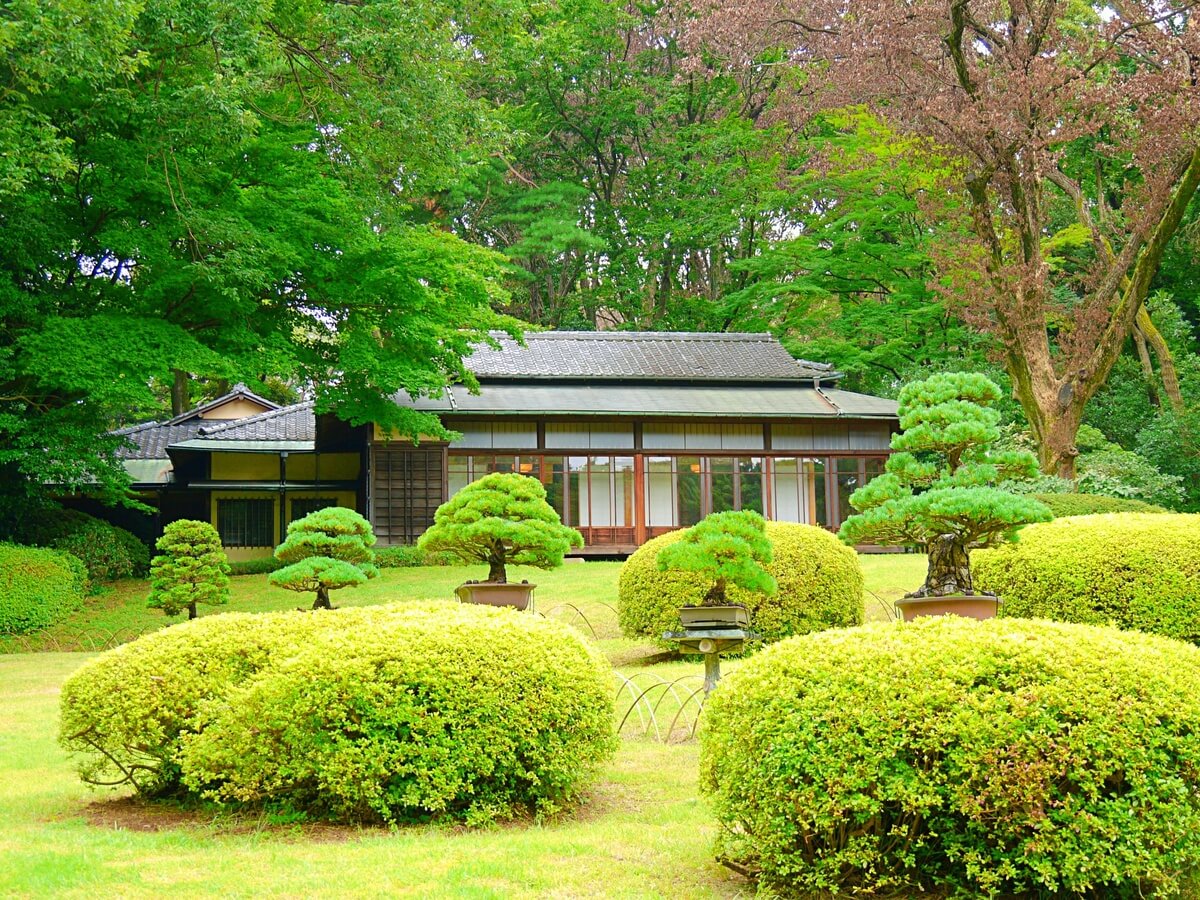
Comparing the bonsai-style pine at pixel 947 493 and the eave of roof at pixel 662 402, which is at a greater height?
the eave of roof at pixel 662 402

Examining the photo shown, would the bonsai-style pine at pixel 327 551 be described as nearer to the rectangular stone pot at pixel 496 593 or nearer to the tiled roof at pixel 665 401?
the rectangular stone pot at pixel 496 593

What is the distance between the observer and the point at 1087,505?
1653cm

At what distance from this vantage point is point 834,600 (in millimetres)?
11680

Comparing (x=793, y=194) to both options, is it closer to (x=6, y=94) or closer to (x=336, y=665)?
(x=6, y=94)

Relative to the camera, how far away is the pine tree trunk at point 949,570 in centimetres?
950

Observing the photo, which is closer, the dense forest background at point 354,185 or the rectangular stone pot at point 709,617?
the rectangular stone pot at point 709,617

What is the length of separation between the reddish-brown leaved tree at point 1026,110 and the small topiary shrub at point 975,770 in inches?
608

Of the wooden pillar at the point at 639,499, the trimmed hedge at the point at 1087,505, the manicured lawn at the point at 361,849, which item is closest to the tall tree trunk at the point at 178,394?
the wooden pillar at the point at 639,499

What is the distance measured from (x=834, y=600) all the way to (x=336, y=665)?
24.5 feet

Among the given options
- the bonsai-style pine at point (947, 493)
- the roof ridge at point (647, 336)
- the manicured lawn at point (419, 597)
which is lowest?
the manicured lawn at point (419, 597)

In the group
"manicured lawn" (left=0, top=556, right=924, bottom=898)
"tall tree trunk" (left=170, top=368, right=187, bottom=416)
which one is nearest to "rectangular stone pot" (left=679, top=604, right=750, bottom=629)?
"manicured lawn" (left=0, top=556, right=924, bottom=898)

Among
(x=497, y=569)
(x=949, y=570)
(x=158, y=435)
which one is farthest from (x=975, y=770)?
(x=158, y=435)

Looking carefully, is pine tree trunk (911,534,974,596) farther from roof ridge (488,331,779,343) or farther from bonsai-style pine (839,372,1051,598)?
roof ridge (488,331,779,343)

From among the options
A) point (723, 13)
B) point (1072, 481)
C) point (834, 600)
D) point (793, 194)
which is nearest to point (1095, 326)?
point (1072, 481)
